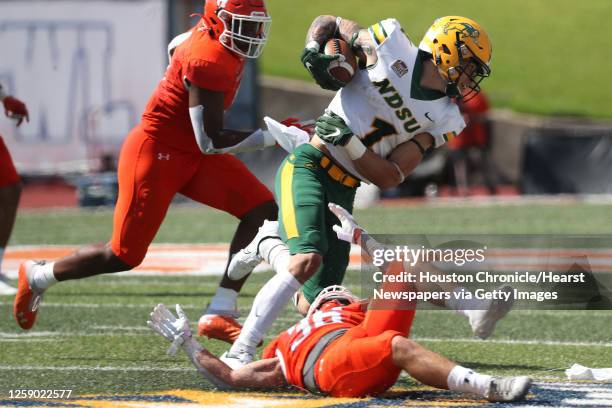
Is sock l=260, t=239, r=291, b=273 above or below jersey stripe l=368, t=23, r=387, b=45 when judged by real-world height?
below

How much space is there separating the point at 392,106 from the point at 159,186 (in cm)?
137

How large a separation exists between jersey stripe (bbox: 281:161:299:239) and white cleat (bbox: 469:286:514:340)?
3.00ft

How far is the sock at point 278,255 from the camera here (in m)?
5.36

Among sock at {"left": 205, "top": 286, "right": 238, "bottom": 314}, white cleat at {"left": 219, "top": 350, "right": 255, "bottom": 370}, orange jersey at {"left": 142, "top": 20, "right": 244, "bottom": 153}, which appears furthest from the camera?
sock at {"left": 205, "top": 286, "right": 238, "bottom": 314}

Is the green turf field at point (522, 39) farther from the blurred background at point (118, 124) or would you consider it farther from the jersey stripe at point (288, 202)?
the jersey stripe at point (288, 202)

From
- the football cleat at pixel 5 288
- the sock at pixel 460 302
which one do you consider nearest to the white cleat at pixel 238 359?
the sock at pixel 460 302

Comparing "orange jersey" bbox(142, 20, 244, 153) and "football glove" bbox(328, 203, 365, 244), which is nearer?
"football glove" bbox(328, 203, 365, 244)

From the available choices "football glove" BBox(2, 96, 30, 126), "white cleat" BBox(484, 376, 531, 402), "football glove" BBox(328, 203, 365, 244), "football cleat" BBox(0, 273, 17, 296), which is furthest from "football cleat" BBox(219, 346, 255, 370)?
"football cleat" BBox(0, 273, 17, 296)

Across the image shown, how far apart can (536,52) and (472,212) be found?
20419 mm

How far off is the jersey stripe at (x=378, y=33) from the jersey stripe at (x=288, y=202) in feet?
2.20

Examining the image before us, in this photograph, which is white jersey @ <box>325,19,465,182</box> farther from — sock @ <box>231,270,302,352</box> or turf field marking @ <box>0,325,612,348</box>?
turf field marking @ <box>0,325,612,348</box>

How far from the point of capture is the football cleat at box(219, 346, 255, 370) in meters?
5.12

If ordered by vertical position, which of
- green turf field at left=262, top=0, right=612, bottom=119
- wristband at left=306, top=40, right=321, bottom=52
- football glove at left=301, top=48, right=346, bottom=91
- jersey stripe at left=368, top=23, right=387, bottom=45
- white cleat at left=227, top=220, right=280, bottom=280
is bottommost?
green turf field at left=262, top=0, right=612, bottom=119

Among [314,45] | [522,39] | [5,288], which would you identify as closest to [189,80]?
[314,45]
